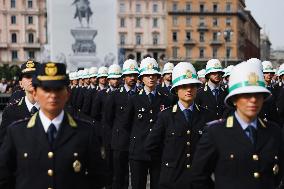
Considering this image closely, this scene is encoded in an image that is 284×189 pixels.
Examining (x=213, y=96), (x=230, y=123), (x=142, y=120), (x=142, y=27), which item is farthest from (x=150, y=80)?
(x=142, y=27)

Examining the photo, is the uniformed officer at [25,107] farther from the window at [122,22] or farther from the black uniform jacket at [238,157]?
the window at [122,22]

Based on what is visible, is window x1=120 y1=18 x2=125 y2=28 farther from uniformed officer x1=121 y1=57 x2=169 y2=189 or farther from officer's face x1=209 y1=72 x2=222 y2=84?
uniformed officer x1=121 y1=57 x2=169 y2=189

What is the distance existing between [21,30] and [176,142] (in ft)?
328

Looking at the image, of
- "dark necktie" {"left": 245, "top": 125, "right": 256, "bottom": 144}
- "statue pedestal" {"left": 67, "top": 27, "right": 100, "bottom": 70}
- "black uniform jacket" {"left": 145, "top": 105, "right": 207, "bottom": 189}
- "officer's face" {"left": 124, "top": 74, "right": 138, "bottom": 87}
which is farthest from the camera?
"statue pedestal" {"left": 67, "top": 27, "right": 100, "bottom": 70}

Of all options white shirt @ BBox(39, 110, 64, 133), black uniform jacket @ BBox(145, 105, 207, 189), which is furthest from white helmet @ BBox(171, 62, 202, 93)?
white shirt @ BBox(39, 110, 64, 133)

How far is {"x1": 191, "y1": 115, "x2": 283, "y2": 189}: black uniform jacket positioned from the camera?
13.2 feet

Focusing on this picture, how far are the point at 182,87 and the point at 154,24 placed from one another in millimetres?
100394

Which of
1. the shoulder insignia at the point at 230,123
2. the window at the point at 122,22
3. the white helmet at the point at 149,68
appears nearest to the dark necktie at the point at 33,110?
the white helmet at the point at 149,68

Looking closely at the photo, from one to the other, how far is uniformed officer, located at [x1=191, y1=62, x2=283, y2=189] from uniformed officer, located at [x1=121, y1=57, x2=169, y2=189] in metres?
3.41

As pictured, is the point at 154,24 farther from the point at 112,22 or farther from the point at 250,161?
the point at 250,161

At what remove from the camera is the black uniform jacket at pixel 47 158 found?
4.01 metres

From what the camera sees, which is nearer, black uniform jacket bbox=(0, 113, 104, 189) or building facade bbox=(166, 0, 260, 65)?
black uniform jacket bbox=(0, 113, 104, 189)

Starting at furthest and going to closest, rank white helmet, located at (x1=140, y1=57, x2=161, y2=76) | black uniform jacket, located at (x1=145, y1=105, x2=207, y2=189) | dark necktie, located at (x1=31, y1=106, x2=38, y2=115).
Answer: white helmet, located at (x1=140, y1=57, x2=161, y2=76), dark necktie, located at (x1=31, y1=106, x2=38, y2=115), black uniform jacket, located at (x1=145, y1=105, x2=207, y2=189)

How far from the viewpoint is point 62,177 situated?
4.02 m
